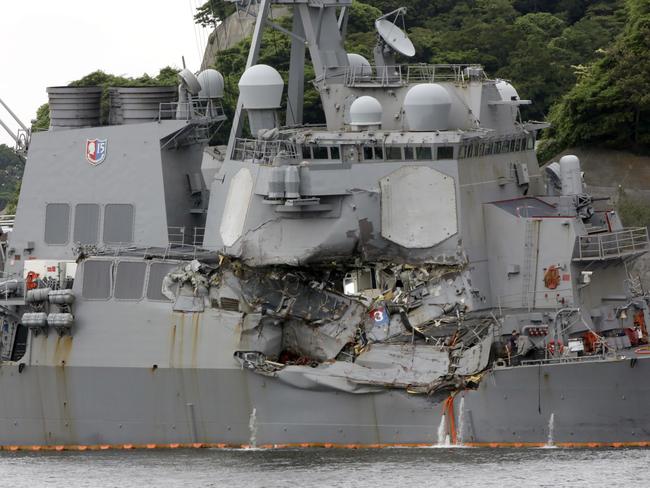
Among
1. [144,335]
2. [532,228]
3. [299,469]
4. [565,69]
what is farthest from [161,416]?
[565,69]

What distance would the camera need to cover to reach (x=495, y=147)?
35.8 m

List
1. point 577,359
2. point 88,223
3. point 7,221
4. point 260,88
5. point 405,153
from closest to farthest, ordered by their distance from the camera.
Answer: point 577,359
point 405,153
point 260,88
point 88,223
point 7,221

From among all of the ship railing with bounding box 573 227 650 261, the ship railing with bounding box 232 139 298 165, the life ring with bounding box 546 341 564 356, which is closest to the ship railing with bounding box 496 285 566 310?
the ship railing with bounding box 573 227 650 261

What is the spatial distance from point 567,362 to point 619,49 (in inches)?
1056

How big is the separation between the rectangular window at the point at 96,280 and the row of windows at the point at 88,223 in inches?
60.2

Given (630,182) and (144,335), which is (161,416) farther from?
(630,182)

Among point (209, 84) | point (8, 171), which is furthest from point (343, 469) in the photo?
point (8, 171)

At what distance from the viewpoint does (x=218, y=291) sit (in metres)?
35.0

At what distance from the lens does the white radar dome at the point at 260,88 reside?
119ft

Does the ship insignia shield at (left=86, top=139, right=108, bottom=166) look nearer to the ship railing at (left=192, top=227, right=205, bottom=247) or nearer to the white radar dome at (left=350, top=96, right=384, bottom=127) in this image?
the ship railing at (left=192, top=227, right=205, bottom=247)

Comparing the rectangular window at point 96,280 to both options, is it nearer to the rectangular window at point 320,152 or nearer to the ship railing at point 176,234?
the ship railing at point 176,234

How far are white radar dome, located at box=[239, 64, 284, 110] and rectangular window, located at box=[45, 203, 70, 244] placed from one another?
4.77 meters

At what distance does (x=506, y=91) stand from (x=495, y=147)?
2092mm

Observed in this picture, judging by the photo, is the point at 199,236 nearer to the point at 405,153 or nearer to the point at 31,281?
the point at 31,281
